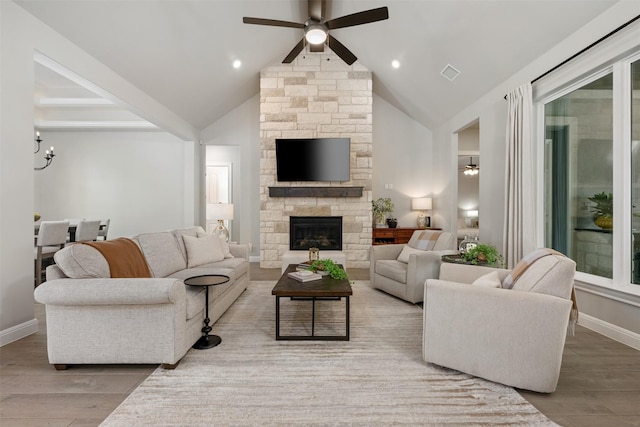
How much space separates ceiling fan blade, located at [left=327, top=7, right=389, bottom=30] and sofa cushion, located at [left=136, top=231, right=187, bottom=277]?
2.85 metres

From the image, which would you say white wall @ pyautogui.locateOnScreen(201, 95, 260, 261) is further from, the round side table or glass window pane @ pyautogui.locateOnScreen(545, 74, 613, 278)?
glass window pane @ pyautogui.locateOnScreen(545, 74, 613, 278)

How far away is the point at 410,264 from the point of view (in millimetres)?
3678

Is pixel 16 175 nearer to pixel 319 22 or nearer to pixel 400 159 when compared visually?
pixel 319 22

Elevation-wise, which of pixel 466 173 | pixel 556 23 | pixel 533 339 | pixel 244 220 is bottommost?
pixel 533 339

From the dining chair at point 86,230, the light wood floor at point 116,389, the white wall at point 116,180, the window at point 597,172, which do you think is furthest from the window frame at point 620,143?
the white wall at point 116,180

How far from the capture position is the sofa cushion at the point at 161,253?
3094 millimetres

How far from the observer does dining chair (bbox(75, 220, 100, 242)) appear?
17.0 ft

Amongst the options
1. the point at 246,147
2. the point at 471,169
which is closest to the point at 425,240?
the point at 246,147

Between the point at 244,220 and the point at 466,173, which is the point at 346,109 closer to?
the point at 244,220

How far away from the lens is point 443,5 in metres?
3.74

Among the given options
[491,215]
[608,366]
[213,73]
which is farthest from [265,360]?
[213,73]

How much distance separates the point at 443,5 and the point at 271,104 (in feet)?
10.9

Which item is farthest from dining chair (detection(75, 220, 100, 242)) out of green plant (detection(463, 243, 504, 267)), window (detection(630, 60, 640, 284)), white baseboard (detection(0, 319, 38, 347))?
window (detection(630, 60, 640, 284))

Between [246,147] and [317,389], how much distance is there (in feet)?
19.0
